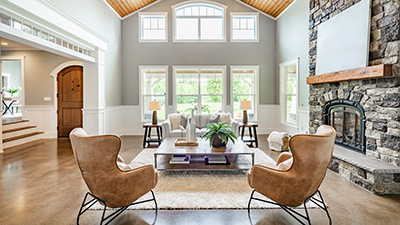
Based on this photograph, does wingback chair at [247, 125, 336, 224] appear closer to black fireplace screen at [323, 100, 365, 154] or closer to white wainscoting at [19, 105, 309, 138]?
black fireplace screen at [323, 100, 365, 154]

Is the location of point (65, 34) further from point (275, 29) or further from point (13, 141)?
point (275, 29)

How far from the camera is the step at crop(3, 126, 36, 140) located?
19.6 feet

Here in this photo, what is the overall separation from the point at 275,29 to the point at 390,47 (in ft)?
16.4

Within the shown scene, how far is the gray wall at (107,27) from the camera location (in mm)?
4805

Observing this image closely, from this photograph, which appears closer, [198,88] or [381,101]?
[381,101]

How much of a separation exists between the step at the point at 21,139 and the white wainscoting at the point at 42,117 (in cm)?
27

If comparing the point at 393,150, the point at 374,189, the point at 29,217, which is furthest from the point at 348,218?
the point at 29,217

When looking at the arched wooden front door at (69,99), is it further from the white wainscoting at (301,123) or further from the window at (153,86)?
the white wainscoting at (301,123)

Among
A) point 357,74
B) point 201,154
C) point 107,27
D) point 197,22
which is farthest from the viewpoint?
point 197,22

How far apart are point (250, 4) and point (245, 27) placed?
724 millimetres

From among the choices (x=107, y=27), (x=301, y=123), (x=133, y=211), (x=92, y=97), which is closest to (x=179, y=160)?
(x=133, y=211)

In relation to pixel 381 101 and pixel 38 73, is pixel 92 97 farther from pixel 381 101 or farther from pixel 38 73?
pixel 381 101

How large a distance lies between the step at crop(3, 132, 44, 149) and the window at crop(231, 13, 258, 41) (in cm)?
677

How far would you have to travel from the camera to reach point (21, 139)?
6.18 metres
